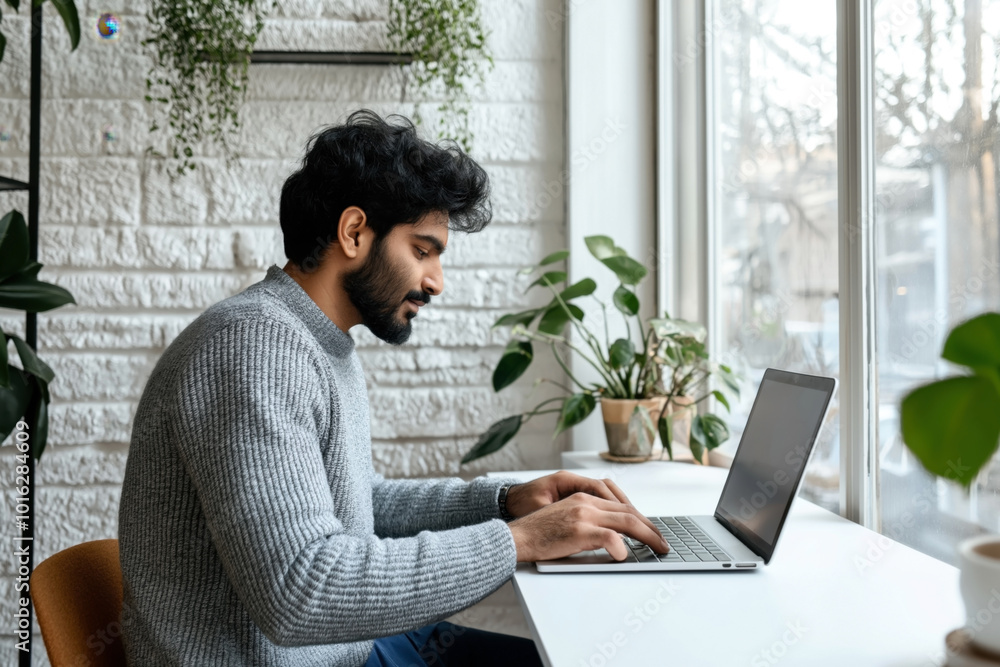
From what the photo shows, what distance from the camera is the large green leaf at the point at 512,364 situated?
5.86ft

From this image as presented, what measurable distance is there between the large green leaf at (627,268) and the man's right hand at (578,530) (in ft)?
2.59

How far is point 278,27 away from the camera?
6.35 ft

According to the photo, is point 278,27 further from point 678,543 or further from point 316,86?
point 678,543

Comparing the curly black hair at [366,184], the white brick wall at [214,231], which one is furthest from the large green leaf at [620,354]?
the curly black hair at [366,184]

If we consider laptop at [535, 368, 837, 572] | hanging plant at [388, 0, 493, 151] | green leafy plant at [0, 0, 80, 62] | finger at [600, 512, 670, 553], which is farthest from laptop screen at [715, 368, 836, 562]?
green leafy plant at [0, 0, 80, 62]

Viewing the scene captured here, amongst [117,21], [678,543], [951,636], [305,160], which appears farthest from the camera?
[117,21]

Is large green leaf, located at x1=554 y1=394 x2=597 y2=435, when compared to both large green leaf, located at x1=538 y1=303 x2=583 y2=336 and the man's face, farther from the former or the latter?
the man's face

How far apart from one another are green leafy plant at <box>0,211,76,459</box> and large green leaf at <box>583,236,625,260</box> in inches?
41.4

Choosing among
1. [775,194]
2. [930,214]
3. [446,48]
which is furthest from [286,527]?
[446,48]

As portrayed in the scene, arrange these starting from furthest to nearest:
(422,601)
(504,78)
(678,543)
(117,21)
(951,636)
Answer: (504,78) < (117,21) < (678,543) < (422,601) < (951,636)

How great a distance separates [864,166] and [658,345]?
2.03ft

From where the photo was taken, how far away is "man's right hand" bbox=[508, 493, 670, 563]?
938 mm

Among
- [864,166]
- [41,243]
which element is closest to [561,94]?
[864,166]

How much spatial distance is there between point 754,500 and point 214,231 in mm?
1413
